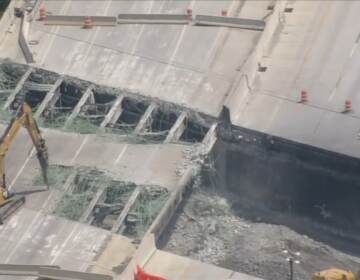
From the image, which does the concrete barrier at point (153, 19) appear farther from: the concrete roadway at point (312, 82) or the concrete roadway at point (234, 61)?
the concrete roadway at point (312, 82)

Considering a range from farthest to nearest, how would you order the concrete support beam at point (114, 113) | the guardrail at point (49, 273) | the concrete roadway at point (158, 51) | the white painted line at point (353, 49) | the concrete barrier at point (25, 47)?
1. the concrete barrier at point (25, 47)
2. the concrete roadway at point (158, 51)
3. the white painted line at point (353, 49)
4. the concrete support beam at point (114, 113)
5. the guardrail at point (49, 273)

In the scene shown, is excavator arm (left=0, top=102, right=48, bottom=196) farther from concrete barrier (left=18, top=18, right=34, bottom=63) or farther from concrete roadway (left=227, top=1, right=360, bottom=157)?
concrete roadway (left=227, top=1, right=360, bottom=157)

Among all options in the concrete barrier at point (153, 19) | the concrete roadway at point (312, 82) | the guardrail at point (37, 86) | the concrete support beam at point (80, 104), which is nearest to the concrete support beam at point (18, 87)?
the guardrail at point (37, 86)

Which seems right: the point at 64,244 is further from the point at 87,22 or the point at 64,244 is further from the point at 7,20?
the point at 7,20

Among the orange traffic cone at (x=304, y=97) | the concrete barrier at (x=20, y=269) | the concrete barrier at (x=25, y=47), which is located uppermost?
the orange traffic cone at (x=304, y=97)

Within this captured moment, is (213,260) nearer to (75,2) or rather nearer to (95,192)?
(95,192)

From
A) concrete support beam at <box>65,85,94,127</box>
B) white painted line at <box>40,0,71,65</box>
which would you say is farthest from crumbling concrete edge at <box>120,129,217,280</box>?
white painted line at <box>40,0,71,65</box>

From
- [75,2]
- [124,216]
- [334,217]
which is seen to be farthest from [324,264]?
[75,2]
